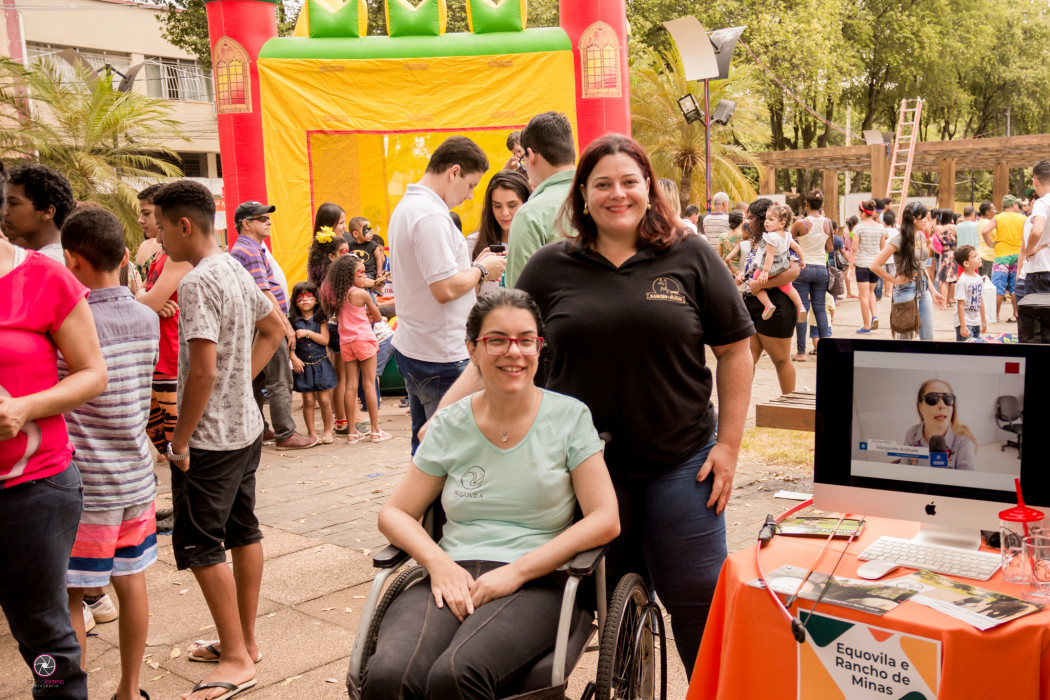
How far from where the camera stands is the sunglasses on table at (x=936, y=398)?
92.0 inches

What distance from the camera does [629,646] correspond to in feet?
8.85

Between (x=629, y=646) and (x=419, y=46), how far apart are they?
31.0 ft

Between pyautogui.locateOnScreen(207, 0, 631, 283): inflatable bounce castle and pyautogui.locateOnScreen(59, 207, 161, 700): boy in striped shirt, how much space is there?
783 centimetres

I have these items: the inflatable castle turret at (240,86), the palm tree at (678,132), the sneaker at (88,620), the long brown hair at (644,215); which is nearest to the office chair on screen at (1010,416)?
the long brown hair at (644,215)

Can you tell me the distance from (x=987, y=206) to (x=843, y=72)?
16612 millimetres

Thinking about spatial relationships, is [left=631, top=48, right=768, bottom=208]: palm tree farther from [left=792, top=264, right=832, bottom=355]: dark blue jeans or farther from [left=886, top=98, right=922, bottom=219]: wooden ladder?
[left=792, top=264, right=832, bottom=355]: dark blue jeans

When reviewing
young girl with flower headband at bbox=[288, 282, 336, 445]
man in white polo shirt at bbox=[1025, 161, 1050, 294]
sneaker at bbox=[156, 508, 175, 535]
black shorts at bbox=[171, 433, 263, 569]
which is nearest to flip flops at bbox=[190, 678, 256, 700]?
black shorts at bbox=[171, 433, 263, 569]

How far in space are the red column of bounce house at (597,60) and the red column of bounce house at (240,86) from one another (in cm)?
363

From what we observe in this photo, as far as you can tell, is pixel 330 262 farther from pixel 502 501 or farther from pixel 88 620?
pixel 502 501

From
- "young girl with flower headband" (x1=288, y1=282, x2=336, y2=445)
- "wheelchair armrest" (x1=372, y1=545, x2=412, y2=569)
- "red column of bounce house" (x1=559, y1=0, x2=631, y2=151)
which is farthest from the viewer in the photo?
"red column of bounce house" (x1=559, y1=0, x2=631, y2=151)

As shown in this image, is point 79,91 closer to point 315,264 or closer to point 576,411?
point 315,264

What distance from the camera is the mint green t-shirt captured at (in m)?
2.67

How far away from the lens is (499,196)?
4.84 m

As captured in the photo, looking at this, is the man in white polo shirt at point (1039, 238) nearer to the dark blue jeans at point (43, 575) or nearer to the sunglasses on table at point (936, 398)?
the sunglasses on table at point (936, 398)
